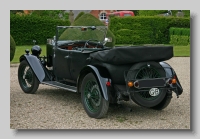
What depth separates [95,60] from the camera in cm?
673

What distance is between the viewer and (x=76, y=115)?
22.1ft

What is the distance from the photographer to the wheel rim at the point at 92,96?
6.45 metres

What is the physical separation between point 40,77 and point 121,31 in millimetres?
16087

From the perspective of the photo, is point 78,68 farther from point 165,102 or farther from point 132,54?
point 165,102

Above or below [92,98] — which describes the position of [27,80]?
above

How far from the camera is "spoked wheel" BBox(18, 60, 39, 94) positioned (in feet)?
28.0

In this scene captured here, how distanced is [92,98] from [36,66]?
2415 millimetres

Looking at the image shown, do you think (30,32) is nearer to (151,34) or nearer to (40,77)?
(151,34)

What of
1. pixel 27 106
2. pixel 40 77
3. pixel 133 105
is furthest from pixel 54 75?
pixel 133 105

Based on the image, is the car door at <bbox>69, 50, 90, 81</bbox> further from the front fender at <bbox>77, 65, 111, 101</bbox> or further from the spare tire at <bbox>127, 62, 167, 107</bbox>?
the spare tire at <bbox>127, 62, 167, 107</bbox>

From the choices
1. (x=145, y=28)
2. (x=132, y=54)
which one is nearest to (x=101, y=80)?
(x=132, y=54)

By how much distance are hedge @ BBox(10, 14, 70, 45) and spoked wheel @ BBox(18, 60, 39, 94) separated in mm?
13909

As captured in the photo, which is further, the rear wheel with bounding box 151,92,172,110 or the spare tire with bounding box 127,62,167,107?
the rear wheel with bounding box 151,92,172,110

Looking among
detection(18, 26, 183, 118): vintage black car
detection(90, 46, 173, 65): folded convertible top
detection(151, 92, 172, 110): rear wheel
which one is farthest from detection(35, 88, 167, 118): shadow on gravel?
detection(90, 46, 173, 65): folded convertible top
